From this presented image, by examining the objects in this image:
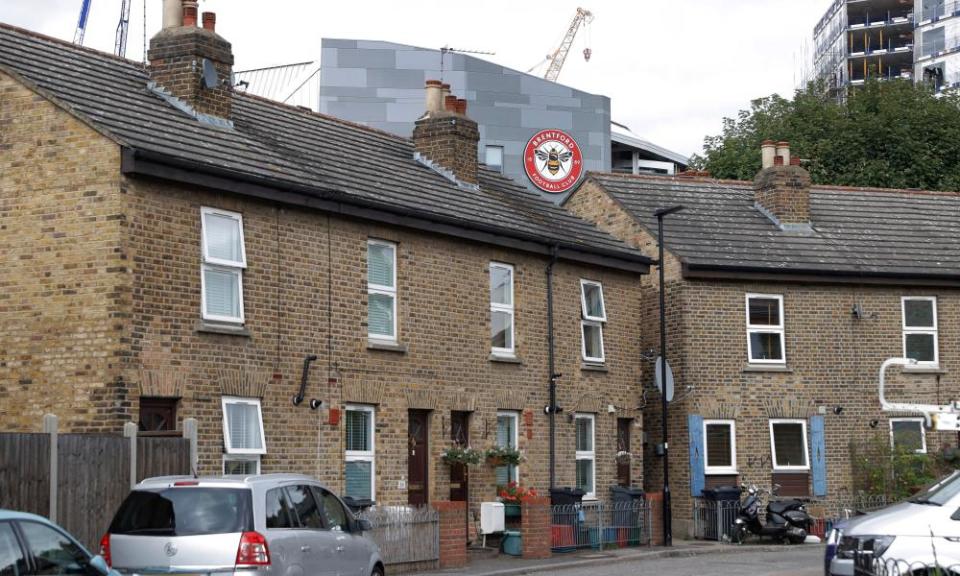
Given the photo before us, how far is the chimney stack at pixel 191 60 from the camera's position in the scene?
2211cm

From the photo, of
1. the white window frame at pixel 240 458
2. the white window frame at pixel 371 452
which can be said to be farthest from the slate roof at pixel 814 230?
the white window frame at pixel 240 458

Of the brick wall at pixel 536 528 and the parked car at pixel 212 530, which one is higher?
the parked car at pixel 212 530

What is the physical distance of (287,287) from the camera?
21250 mm

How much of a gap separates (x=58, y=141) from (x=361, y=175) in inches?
239

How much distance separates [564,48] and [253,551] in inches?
4603

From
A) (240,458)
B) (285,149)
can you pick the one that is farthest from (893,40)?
(240,458)

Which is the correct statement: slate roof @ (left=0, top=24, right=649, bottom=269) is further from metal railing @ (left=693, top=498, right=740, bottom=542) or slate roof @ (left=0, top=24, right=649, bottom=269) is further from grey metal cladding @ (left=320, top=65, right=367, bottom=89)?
grey metal cladding @ (left=320, top=65, right=367, bottom=89)

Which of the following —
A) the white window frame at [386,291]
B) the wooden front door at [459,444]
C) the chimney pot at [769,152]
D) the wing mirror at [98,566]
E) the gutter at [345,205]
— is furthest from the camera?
the chimney pot at [769,152]

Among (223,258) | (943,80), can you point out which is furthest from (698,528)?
(943,80)

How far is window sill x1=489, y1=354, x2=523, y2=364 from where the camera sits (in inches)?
1003

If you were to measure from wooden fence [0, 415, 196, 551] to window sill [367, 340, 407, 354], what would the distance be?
5.24 metres

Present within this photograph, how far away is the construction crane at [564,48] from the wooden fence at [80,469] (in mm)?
111156

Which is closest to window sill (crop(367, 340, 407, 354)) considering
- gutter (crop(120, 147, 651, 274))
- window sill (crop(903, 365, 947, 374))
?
gutter (crop(120, 147, 651, 274))

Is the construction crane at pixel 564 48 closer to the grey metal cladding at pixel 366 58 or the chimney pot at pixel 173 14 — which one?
the grey metal cladding at pixel 366 58
